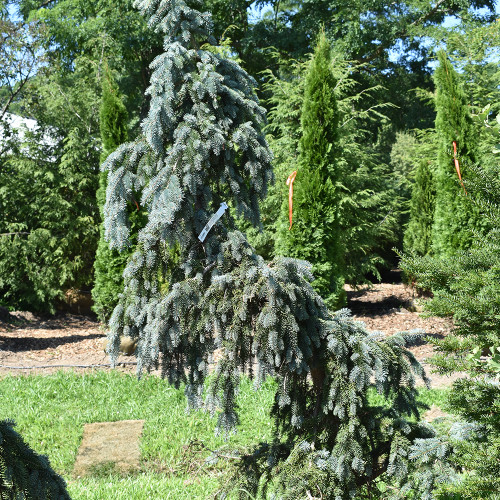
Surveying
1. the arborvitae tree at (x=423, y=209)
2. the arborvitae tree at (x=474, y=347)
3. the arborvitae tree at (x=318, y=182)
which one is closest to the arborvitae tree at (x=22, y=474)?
the arborvitae tree at (x=474, y=347)

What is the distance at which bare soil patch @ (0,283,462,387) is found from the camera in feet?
24.5

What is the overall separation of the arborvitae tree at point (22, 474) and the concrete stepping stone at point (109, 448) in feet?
7.43

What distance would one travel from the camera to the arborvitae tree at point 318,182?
7156 millimetres

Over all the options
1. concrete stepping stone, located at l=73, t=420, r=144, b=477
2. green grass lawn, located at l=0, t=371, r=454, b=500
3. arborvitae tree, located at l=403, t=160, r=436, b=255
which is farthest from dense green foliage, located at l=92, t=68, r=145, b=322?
arborvitae tree, located at l=403, t=160, r=436, b=255

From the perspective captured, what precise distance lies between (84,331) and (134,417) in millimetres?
5131

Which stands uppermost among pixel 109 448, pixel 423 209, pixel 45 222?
pixel 423 209

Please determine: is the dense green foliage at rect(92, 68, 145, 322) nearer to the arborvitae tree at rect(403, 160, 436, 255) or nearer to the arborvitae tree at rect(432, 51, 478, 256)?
the arborvitae tree at rect(432, 51, 478, 256)

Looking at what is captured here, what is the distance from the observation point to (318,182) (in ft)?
23.8

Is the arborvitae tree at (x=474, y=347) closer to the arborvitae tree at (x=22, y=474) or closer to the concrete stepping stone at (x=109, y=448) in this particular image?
the arborvitae tree at (x=22, y=474)

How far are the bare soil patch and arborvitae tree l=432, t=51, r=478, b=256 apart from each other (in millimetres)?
1234

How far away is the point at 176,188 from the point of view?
9.10 feet

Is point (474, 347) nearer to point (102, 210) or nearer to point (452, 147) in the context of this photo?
point (452, 147)

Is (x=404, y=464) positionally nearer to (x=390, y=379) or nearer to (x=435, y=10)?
(x=390, y=379)

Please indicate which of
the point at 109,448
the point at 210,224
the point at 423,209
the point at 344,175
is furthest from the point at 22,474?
the point at 423,209
